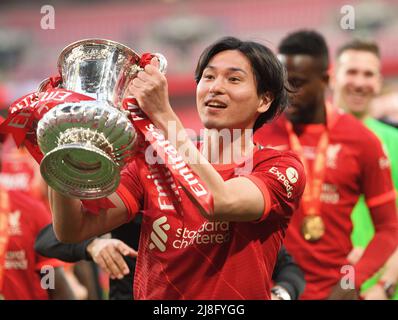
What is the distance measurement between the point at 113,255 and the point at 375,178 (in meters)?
1.92

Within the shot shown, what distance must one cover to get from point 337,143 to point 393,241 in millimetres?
605

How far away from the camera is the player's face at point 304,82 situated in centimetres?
465

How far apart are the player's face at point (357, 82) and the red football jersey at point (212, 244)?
301 centimetres

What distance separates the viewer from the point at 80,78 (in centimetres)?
252

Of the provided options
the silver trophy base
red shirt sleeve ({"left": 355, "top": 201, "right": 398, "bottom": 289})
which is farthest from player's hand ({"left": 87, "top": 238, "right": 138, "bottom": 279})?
Answer: red shirt sleeve ({"left": 355, "top": 201, "right": 398, "bottom": 289})

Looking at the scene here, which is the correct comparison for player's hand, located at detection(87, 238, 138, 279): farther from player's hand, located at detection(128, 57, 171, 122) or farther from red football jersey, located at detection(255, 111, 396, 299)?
red football jersey, located at detection(255, 111, 396, 299)

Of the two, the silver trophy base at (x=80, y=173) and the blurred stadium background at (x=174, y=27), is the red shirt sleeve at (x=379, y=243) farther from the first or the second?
the blurred stadium background at (x=174, y=27)

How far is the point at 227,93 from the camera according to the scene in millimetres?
2883

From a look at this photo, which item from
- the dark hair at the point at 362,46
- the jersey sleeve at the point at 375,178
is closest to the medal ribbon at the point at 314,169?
the jersey sleeve at the point at 375,178

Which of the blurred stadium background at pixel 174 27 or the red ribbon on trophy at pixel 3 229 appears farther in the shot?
the blurred stadium background at pixel 174 27

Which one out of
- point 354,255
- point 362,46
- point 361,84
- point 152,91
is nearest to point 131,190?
point 152,91

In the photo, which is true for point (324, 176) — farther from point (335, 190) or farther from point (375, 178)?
point (375, 178)

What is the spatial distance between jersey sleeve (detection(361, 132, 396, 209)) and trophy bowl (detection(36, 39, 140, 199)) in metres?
2.47
